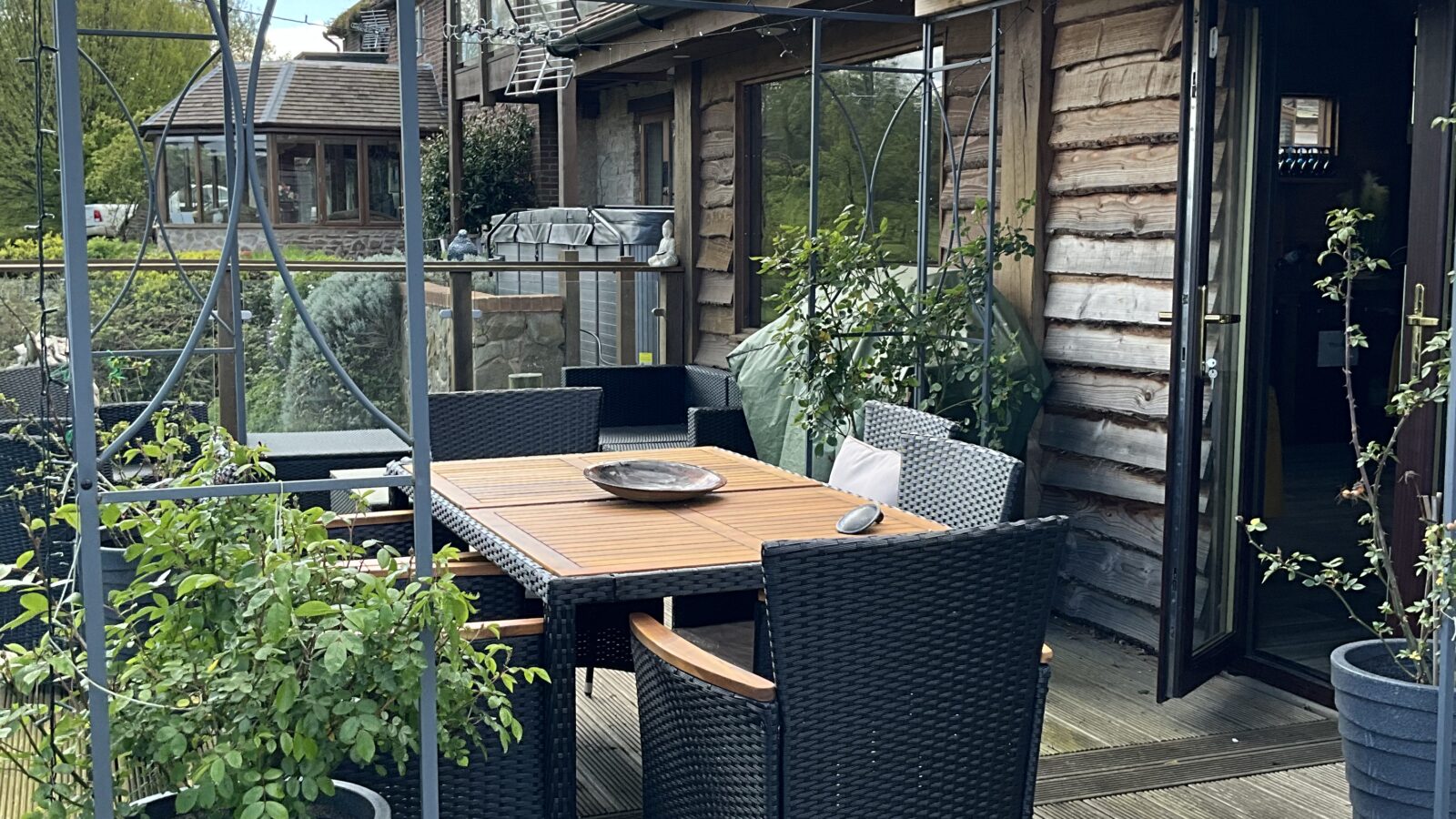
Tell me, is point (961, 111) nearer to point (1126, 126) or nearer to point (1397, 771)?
point (1126, 126)

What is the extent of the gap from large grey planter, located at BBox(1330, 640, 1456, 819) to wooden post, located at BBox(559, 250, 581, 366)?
16.5 ft

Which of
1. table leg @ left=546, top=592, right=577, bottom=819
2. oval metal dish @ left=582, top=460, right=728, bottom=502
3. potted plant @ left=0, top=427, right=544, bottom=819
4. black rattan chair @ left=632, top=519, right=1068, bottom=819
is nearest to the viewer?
potted plant @ left=0, top=427, right=544, bottom=819

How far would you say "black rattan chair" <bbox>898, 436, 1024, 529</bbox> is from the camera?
10.8 ft

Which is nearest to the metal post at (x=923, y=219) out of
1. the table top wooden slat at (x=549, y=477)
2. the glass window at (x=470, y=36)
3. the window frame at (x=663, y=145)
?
the table top wooden slat at (x=549, y=477)

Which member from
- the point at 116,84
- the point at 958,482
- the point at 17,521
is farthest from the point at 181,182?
the point at 958,482

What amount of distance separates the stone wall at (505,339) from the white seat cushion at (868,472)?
3403 mm

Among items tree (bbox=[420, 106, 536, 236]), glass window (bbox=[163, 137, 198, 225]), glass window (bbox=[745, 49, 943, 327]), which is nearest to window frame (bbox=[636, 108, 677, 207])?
glass window (bbox=[745, 49, 943, 327])

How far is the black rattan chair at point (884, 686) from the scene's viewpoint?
237 centimetres

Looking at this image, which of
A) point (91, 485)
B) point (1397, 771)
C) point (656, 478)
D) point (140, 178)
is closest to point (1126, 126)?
point (656, 478)

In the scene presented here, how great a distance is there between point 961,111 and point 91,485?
14.8ft

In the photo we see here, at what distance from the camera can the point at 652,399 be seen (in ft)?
23.1

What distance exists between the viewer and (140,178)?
27484 mm

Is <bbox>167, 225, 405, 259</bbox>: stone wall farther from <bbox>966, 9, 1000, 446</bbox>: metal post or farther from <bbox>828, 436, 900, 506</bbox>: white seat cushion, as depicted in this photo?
<bbox>828, 436, 900, 506</bbox>: white seat cushion

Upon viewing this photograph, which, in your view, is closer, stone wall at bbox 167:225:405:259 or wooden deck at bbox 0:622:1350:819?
wooden deck at bbox 0:622:1350:819
